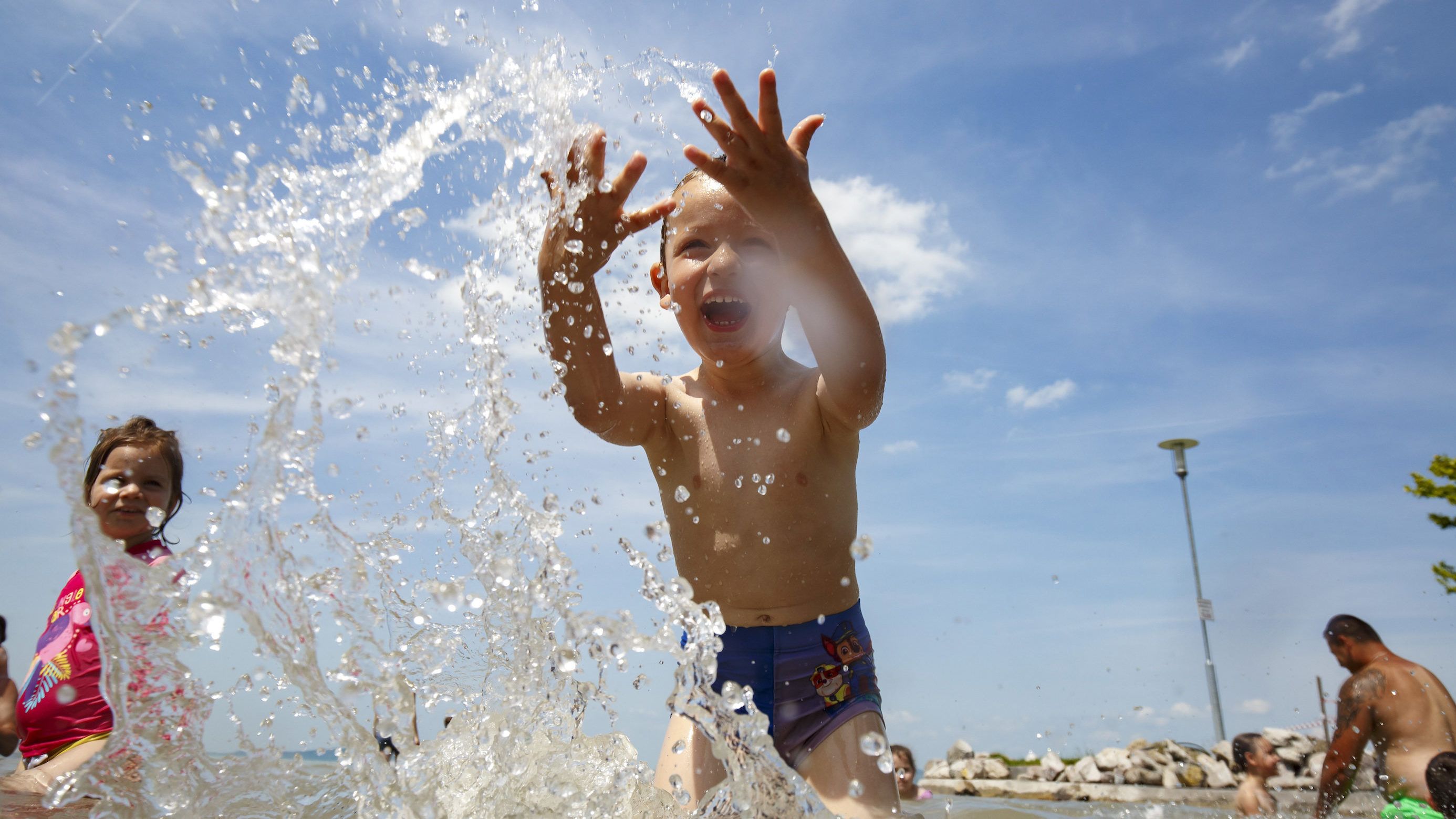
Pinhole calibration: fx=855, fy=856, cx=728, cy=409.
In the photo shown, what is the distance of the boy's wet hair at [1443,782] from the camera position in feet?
15.7

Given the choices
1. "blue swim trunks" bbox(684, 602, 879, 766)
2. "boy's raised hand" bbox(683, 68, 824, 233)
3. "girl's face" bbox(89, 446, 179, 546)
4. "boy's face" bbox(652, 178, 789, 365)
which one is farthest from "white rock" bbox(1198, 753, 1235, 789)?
"girl's face" bbox(89, 446, 179, 546)

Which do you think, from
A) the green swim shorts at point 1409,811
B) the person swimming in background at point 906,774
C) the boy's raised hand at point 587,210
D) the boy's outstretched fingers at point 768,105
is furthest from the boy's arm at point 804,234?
the person swimming in background at point 906,774

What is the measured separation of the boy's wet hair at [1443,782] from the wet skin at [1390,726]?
12 centimetres

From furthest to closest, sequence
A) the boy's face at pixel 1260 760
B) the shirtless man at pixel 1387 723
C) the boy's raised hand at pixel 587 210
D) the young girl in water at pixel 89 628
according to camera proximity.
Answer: the boy's face at pixel 1260 760, the shirtless man at pixel 1387 723, the young girl in water at pixel 89 628, the boy's raised hand at pixel 587 210

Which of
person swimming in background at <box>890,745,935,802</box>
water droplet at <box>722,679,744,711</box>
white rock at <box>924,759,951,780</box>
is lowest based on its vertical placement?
white rock at <box>924,759,951,780</box>

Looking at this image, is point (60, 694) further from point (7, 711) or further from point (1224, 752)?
point (1224, 752)

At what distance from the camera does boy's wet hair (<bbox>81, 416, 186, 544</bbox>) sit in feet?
13.0

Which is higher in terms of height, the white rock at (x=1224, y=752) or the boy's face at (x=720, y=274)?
the boy's face at (x=720, y=274)

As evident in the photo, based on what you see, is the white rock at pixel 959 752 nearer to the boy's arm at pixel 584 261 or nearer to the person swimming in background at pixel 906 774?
the person swimming in background at pixel 906 774

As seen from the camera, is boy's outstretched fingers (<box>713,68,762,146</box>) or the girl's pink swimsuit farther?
the girl's pink swimsuit

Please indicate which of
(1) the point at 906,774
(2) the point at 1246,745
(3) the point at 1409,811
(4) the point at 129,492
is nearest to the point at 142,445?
(4) the point at 129,492

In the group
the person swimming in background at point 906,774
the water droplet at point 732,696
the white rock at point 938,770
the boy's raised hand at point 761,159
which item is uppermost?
the boy's raised hand at point 761,159

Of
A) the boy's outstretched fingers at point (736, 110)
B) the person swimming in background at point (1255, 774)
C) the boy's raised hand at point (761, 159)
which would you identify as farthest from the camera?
the person swimming in background at point (1255, 774)

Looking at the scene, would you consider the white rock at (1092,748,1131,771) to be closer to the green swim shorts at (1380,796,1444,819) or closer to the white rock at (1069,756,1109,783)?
the white rock at (1069,756,1109,783)
